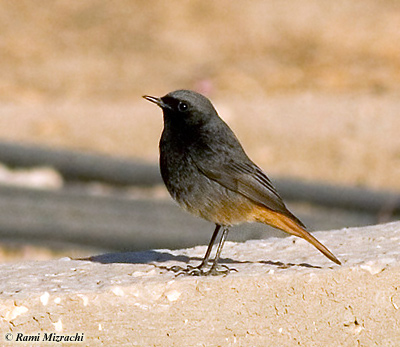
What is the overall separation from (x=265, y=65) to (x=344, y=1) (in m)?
2.23

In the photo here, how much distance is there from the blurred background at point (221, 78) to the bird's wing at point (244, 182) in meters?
4.26

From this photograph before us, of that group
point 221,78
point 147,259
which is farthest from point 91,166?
point 221,78

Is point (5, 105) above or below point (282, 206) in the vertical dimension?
below

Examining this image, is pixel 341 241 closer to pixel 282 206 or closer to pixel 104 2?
pixel 282 206

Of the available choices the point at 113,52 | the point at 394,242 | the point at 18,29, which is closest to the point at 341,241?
the point at 394,242

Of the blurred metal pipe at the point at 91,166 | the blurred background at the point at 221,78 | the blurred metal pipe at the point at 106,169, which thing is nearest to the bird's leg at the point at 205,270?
the blurred metal pipe at the point at 106,169

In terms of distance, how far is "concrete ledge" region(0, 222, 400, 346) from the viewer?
13.7 feet

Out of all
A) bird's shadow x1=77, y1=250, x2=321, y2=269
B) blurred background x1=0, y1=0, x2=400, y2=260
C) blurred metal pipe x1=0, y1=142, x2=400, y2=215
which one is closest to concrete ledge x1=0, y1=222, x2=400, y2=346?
bird's shadow x1=77, y1=250, x2=321, y2=269

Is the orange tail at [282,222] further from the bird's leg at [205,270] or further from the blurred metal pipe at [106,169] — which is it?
the blurred metal pipe at [106,169]

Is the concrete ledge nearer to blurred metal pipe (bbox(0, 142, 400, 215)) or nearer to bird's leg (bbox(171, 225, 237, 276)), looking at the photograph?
bird's leg (bbox(171, 225, 237, 276))

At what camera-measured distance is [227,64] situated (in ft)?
50.8

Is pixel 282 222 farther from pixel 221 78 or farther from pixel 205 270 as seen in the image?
pixel 221 78

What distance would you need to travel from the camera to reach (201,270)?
4.76m

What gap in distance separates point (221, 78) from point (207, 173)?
33.4 ft
